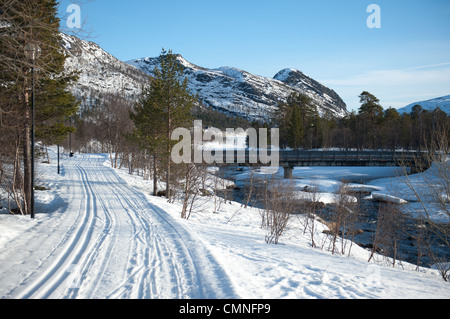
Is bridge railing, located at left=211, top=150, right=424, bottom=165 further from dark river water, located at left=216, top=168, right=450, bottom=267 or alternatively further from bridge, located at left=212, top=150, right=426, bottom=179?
dark river water, located at left=216, top=168, right=450, bottom=267

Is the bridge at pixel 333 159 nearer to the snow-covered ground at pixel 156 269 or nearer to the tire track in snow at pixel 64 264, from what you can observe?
the tire track in snow at pixel 64 264

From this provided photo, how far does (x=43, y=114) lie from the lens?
48.8ft

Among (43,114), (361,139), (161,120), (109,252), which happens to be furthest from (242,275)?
(361,139)

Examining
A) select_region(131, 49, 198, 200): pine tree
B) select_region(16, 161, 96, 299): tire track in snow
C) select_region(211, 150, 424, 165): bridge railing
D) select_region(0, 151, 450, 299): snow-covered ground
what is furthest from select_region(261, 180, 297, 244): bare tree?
select_region(211, 150, 424, 165): bridge railing

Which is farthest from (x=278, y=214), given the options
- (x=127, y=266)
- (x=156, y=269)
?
(x=127, y=266)
